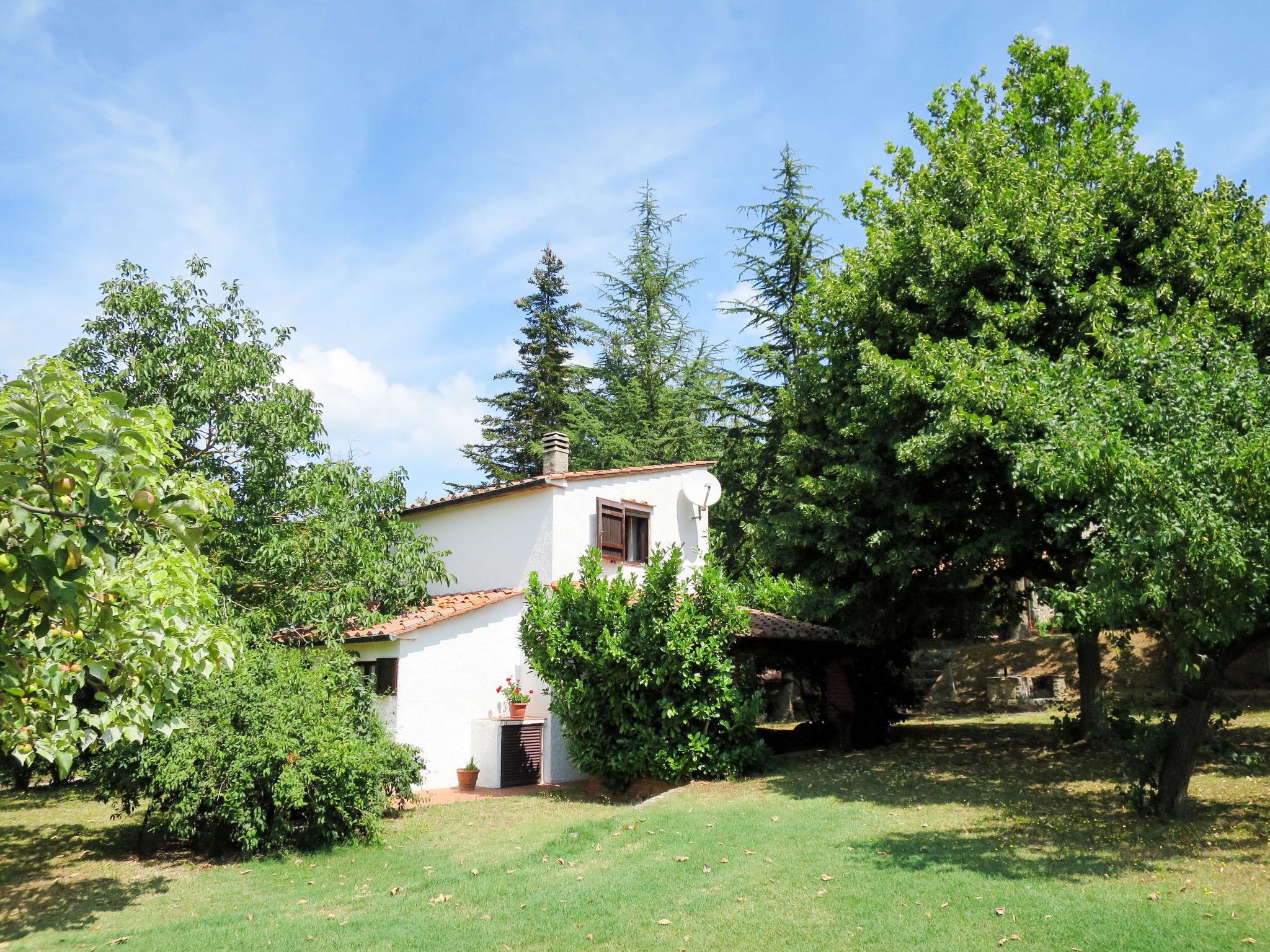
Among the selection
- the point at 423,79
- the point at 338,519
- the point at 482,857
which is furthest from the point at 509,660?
the point at 423,79

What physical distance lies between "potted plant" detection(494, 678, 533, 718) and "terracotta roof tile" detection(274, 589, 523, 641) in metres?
1.70

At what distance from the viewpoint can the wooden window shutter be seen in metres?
19.0

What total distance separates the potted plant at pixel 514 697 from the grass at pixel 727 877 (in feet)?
9.60

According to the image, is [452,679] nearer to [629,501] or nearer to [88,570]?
[629,501]

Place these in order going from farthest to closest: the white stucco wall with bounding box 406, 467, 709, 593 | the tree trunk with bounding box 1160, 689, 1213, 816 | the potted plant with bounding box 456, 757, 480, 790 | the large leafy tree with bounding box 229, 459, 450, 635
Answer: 1. the white stucco wall with bounding box 406, 467, 709, 593
2. the potted plant with bounding box 456, 757, 480, 790
3. the large leafy tree with bounding box 229, 459, 450, 635
4. the tree trunk with bounding box 1160, 689, 1213, 816

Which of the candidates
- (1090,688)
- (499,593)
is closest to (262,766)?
(499,593)

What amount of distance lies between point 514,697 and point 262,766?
6.73 m

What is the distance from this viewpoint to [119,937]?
24.9 ft

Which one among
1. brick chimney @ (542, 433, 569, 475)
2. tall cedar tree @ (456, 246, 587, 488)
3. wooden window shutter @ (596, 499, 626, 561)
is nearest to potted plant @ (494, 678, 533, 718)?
wooden window shutter @ (596, 499, 626, 561)

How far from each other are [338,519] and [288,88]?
7.65m

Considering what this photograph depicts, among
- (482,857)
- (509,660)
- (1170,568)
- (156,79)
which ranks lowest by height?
(482,857)

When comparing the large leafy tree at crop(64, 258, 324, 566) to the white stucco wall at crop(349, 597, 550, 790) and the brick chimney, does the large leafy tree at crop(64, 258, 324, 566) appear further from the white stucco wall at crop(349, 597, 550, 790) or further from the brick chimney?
the brick chimney

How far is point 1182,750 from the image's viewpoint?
10.0 m

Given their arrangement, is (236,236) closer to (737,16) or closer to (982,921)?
(737,16)
